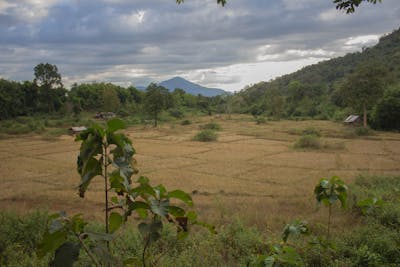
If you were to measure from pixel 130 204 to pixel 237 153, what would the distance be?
20.8 meters

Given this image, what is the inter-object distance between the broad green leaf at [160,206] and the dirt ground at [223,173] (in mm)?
6391

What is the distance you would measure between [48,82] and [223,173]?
4406 centimetres

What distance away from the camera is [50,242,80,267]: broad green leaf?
4.28 ft

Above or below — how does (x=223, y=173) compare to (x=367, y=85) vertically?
below

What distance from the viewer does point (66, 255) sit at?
1318mm

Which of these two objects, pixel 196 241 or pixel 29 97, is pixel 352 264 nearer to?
pixel 196 241

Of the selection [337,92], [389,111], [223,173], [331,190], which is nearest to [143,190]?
[331,190]

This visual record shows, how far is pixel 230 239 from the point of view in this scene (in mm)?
5891

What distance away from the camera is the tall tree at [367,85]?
32188 millimetres

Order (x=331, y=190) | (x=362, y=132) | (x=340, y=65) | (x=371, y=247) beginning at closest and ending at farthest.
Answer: (x=331, y=190) < (x=371, y=247) < (x=362, y=132) < (x=340, y=65)

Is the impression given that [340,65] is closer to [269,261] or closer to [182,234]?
[269,261]

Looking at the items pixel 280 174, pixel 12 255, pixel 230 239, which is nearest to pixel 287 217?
pixel 230 239

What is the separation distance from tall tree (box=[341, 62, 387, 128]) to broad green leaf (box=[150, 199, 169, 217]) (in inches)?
1373

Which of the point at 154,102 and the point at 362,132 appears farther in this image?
the point at 154,102
